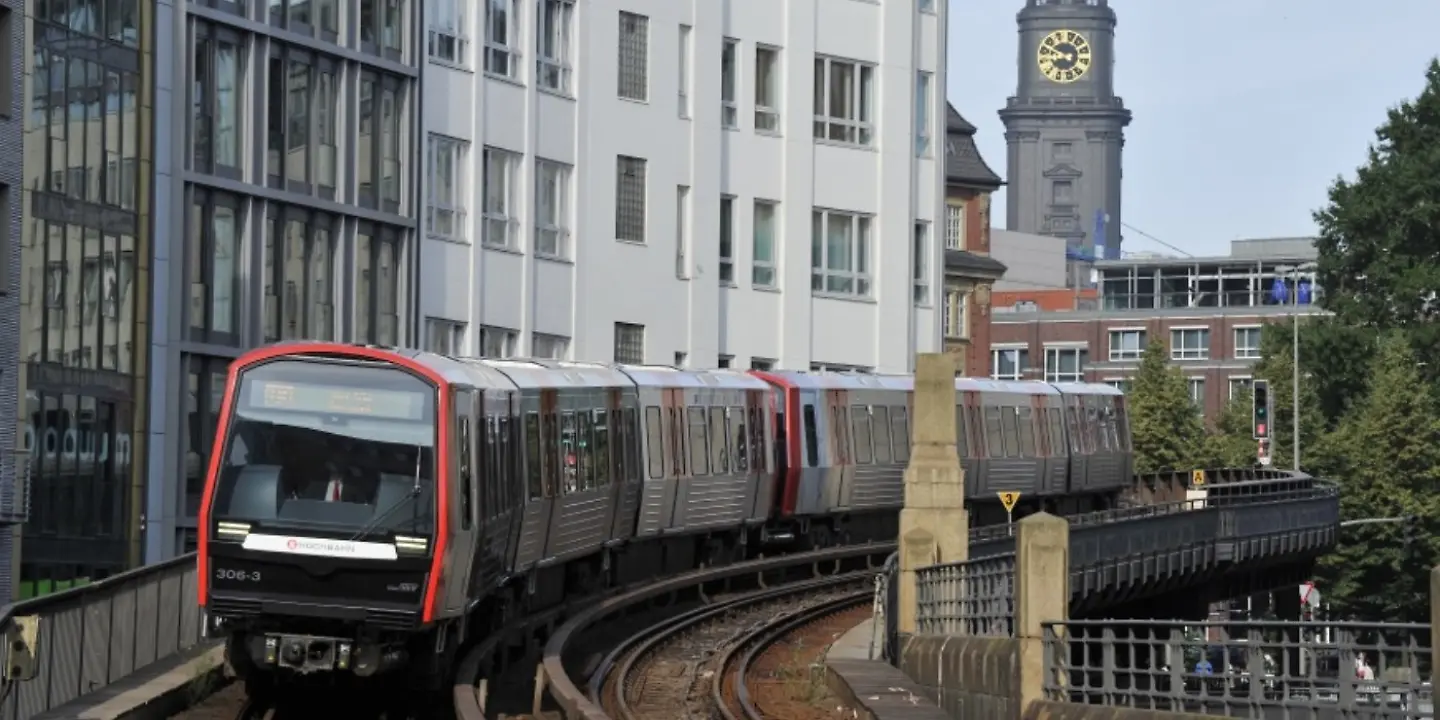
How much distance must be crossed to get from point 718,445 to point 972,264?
2923 inches

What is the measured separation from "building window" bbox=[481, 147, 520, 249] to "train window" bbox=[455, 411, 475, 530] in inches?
1099

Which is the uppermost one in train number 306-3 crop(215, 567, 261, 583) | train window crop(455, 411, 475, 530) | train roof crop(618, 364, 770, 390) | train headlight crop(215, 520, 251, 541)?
train roof crop(618, 364, 770, 390)

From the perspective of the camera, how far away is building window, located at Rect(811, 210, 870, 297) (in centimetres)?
6106

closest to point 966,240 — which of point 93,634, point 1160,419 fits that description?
point 1160,419

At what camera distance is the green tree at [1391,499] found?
80.0 m

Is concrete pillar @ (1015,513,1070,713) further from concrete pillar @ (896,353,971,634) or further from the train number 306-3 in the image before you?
concrete pillar @ (896,353,971,634)

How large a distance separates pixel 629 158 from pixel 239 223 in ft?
34.1

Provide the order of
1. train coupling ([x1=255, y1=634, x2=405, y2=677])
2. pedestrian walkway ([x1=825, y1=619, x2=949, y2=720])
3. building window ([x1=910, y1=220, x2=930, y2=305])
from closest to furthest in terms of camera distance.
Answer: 1. pedestrian walkway ([x1=825, y1=619, x2=949, y2=720])
2. train coupling ([x1=255, y1=634, x2=405, y2=677])
3. building window ([x1=910, y1=220, x2=930, y2=305])

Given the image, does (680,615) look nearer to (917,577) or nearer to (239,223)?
(917,577)

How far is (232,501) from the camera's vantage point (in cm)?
2417

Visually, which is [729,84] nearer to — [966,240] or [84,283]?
Answer: [84,283]

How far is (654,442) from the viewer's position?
130ft

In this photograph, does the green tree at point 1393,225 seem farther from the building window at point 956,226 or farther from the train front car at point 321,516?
the train front car at point 321,516

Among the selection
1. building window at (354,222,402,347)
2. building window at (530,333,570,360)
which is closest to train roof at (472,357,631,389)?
building window at (354,222,402,347)
